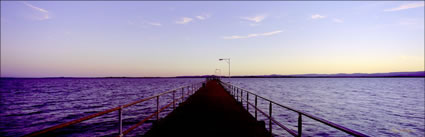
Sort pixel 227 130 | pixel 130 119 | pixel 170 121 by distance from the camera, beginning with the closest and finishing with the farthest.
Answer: pixel 227 130 < pixel 170 121 < pixel 130 119

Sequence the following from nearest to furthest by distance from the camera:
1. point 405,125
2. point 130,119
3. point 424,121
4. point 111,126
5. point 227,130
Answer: point 227,130 < point 111,126 < point 130,119 < point 405,125 < point 424,121

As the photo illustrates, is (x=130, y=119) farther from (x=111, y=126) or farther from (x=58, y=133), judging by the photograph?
(x=58, y=133)

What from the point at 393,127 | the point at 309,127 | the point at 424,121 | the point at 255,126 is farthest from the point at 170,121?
the point at 424,121

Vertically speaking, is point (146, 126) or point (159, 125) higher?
point (159, 125)

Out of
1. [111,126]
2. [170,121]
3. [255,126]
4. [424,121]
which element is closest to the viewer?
[255,126]

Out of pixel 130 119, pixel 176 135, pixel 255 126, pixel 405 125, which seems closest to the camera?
pixel 176 135

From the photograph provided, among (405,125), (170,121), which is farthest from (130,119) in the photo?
(405,125)

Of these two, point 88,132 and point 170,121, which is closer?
point 170,121

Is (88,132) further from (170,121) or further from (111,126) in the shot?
(170,121)

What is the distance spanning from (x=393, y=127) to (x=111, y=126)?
19.5 meters

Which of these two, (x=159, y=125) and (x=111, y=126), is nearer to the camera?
(x=159, y=125)

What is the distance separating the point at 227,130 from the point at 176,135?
1.50 m

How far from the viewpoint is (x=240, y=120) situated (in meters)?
8.49

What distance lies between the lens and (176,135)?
6258mm
